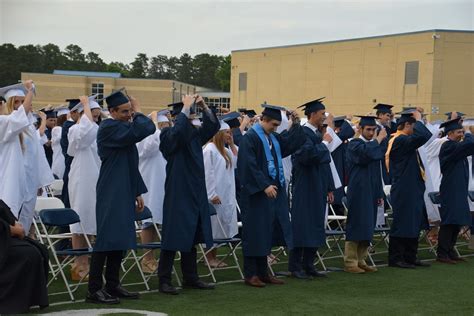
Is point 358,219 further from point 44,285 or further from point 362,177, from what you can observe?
point 44,285

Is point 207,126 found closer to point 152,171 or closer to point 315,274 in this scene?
point 152,171

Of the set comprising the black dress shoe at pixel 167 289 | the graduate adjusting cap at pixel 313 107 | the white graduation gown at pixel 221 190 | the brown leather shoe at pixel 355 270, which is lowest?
the brown leather shoe at pixel 355 270

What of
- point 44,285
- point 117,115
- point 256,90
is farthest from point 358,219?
point 256,90

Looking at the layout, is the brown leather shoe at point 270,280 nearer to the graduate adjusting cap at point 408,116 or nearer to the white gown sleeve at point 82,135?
the white gown sleeve at point 82,135

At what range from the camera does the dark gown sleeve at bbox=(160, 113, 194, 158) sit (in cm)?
782

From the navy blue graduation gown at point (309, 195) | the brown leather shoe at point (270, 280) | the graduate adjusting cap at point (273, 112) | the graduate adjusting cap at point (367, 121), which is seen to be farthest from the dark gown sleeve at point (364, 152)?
the brown leather shoe at point (270, 280)

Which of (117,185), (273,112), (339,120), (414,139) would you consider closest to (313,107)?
(273,112)

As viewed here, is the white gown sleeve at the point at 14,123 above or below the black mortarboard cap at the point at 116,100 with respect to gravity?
below

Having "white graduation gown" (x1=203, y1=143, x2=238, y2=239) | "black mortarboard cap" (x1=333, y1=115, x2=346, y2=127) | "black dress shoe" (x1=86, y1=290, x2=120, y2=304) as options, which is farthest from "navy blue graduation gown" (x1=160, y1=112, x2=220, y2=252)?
"black mortarboard cap" (x1=333, y1=115, x2=346, y2=127)

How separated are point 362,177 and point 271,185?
1.80 m

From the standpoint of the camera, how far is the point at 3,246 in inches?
258

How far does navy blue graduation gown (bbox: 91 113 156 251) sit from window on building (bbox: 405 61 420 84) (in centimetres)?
4796

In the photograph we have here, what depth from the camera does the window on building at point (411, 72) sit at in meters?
53.2

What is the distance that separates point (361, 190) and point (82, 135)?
3.52 metres
